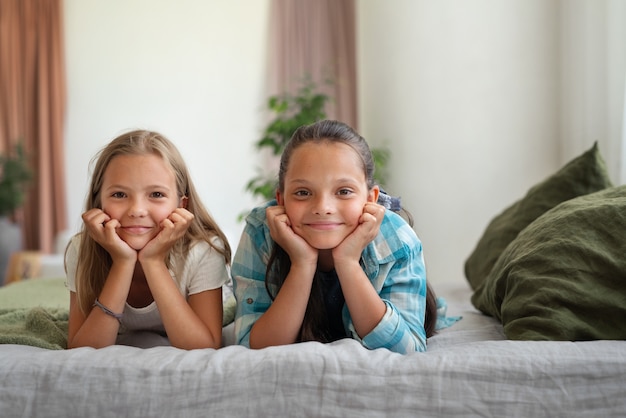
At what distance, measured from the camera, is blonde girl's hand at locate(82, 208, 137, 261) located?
1411 mm

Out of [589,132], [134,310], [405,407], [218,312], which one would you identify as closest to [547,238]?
[405,407]

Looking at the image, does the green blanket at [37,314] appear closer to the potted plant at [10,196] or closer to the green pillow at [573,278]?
the green pillow at [573,278]

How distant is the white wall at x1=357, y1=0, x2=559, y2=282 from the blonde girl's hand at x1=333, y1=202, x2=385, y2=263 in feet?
7.08

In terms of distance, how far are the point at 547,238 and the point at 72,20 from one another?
4889 mm

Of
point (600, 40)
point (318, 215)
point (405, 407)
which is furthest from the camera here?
point (600, 40)

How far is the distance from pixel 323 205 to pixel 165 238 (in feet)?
1.07

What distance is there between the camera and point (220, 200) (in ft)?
17.9

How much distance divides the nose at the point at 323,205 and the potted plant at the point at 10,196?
4311 millimetres

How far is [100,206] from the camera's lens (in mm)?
1562

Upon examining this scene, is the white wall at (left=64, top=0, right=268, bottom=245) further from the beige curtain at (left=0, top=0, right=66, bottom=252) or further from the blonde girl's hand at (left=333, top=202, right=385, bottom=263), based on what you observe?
the blonde girl's hand at (left=333, top=202, right=385, bottom=263)

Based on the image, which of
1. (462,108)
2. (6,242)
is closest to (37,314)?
(462,108)

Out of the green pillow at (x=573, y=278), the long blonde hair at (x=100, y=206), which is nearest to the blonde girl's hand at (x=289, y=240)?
the long blonde hair at (x=100, y=206)

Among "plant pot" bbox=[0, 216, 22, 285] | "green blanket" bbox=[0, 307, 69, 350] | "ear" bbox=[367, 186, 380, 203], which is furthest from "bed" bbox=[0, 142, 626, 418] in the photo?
"plant pot" bbox=[0, 216, 22, 285]

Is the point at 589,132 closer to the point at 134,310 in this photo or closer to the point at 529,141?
the point at 529,141
